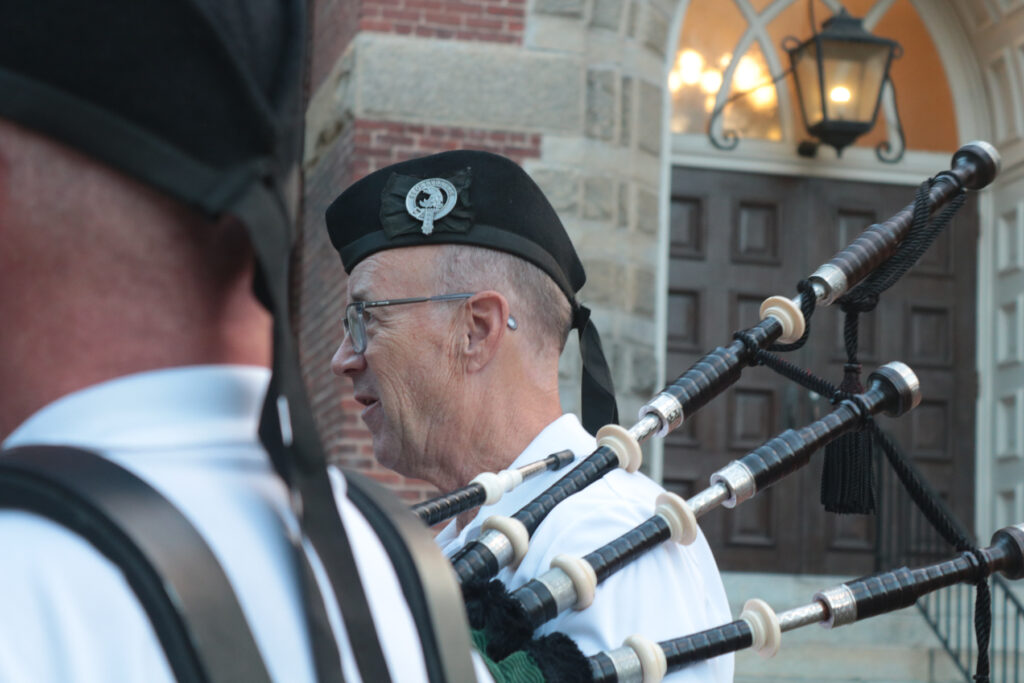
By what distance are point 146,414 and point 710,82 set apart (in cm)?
760

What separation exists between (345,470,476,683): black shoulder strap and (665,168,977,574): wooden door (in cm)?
693

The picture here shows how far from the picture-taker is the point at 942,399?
844 centimetres

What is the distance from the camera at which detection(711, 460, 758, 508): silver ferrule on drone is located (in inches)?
80.2

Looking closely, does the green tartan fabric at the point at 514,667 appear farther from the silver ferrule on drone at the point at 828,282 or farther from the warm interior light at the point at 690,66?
the warm interior light at the point at 690,66

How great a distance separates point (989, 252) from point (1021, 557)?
6.82 metres

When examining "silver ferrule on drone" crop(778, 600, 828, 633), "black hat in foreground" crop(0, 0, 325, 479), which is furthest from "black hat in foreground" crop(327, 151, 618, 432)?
"black hat in foreground" crop(0, 0, 325, 479)

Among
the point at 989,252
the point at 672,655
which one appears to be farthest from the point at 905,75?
the point at 672,655

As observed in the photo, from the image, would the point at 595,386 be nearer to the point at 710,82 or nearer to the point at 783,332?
the point at 783,332

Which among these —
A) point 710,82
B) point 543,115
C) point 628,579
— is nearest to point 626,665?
point 628,579

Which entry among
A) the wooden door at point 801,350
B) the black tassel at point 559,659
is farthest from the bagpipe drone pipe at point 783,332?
the wooden door at point 801,350

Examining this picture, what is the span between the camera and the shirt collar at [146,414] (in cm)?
96

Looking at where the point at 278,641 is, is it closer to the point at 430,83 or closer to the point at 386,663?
the point at 386,663

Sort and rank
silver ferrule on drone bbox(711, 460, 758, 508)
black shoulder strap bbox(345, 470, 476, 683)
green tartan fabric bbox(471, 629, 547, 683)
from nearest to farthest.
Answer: black shoulder strap bbox(345, 470, 476, 683) → green tartan fabric bbox(471, 629, 547, 683) → silver ferrule on drone bbox(711, 460, 758, 508)

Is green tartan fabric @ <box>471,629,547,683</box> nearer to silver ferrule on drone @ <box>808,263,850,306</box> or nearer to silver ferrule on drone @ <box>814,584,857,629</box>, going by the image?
silver ferrule on drone @ <box>814,584,857,629</box>
